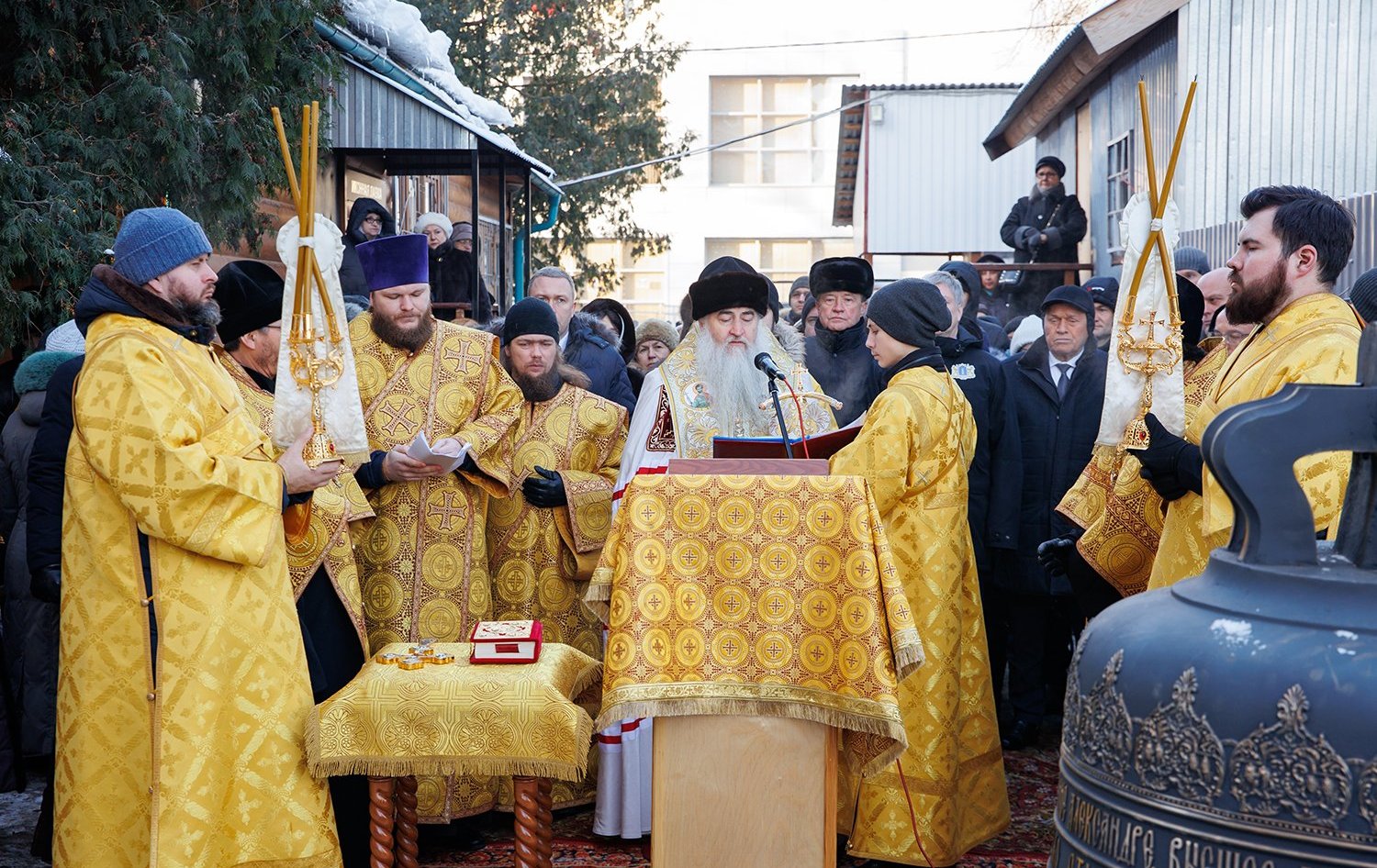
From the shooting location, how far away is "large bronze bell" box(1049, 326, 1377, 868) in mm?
1358

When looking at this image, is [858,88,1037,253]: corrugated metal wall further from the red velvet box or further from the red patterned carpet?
the red velvet box

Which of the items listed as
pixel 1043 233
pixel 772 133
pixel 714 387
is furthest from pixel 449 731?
pixel 772 133

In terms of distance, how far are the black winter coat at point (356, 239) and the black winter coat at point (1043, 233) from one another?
6.16 metres

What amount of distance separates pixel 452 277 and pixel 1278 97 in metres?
5.82

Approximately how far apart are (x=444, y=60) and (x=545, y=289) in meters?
6.19

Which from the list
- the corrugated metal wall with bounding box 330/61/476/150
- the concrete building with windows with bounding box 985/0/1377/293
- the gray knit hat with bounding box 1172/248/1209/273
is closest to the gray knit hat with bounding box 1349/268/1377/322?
the gray knit hat with bounding box 1172/248/1209/273

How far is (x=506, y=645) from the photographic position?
386cm

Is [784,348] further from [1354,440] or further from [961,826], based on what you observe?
[1354,440]

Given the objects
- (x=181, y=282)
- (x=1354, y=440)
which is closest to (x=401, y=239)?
(x=181, y=282)

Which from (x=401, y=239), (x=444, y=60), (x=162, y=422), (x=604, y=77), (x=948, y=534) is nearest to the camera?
(x=162, y=422)

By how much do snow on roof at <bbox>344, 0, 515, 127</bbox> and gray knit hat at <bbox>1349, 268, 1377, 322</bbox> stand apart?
6.72 metres

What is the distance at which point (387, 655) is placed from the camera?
3871 mm

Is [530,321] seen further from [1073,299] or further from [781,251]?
[781,251]

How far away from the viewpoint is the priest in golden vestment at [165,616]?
11.3 ft
